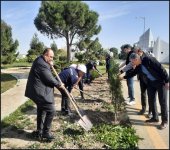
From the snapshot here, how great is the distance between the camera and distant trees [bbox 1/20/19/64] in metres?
48.9

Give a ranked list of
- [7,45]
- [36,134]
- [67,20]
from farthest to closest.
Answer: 1. [7,45]
2. [67,20]
3. [36,134]

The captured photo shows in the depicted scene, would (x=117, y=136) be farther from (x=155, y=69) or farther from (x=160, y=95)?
(x=155, y=69)

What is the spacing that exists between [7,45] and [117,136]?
44.5 meters

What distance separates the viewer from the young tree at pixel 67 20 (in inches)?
1815

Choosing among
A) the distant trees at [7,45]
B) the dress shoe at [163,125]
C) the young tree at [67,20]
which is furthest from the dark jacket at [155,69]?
the distant trees at [7,45]

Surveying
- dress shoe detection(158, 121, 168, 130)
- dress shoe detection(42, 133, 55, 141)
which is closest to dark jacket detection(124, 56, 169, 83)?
dress shoe detection(158, 121, 168, 130)

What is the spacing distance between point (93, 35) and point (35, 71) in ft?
143

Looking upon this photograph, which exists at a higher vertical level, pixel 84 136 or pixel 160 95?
pixel 160 95

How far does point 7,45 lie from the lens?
4959cm

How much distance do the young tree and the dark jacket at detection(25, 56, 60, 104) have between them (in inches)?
1477

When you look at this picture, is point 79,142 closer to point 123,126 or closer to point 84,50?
point 123,126

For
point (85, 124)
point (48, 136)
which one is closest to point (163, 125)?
point (85, 124)

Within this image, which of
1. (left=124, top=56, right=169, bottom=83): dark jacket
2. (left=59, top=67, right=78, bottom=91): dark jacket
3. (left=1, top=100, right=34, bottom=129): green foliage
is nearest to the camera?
(left=124, top=56, right=169, bottom=83): dark jacket

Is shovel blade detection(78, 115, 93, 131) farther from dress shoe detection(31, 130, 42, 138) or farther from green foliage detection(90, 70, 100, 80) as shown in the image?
green foliage detection(90, 70, 100, 80)
